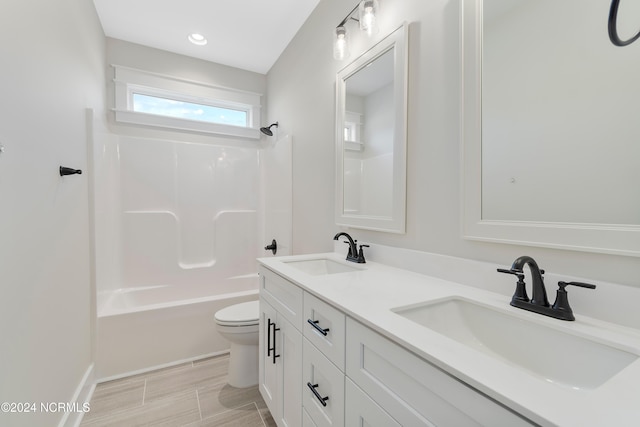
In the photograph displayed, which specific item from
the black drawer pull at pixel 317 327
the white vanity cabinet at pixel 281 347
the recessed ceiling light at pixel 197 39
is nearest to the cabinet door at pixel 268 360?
the white vanity cabinet at pixel 281 347

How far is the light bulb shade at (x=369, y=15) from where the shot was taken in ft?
4.37

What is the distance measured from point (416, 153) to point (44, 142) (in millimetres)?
1673

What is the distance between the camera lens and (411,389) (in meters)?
0.59

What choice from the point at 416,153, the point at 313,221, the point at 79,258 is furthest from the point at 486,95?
the point at 79,258

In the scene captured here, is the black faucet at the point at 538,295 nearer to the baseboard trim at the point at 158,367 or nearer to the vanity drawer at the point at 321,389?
the vanity drawer at the point at 321,389

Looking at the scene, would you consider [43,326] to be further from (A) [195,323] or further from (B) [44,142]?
(A) [195,323]

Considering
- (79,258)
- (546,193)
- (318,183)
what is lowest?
(79,258)

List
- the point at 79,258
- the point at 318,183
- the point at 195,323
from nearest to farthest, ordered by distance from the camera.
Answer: the point at 79,258 → the point at 318,183 → the point at 195,323

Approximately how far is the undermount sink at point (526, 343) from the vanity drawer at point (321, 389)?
1.03 feet

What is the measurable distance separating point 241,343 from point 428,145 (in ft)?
5.51

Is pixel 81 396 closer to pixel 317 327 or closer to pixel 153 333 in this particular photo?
pixel 153 333

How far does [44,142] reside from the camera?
1223 millimetres

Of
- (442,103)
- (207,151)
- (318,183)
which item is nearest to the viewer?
(442,103)

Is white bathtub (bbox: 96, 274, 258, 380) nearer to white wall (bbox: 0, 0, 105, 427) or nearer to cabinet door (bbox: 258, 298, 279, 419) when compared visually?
white wall (bbox: 0, 0, 105, 427)
